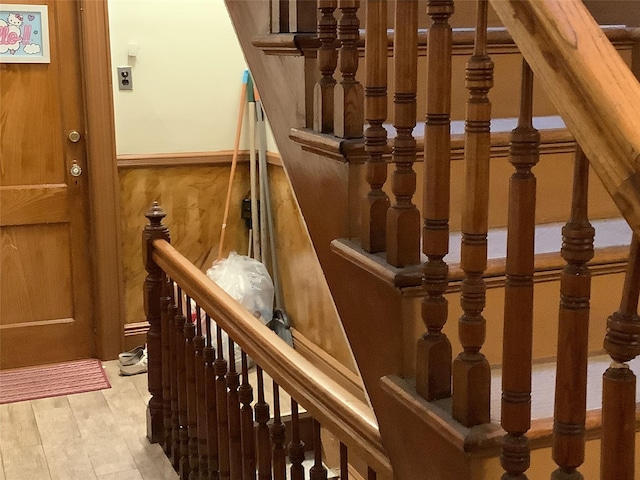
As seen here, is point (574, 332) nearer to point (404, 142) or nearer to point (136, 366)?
point (404, 142)

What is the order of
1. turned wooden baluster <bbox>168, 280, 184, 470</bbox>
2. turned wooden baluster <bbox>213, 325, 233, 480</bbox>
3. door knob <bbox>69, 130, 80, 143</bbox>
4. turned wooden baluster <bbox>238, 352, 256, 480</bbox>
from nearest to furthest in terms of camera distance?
turned wooden baluster <bbox>238, 352, 256, 480</bbox>
turned wooden baluster <bbox>213, 325, 233, 480</bbox>
turned wooden baluster <bbox>168, 280, 184, 470</bbox>
door knob <bbox>69, 130, 80, 143</bbox>

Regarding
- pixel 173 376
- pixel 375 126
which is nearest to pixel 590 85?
pixel 375 126

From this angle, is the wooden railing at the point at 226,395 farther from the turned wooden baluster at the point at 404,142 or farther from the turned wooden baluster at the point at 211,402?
the turned wooden baluster at the point at 404,142

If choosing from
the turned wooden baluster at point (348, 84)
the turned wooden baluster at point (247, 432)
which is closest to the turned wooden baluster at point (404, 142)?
the turned wooden baluster at point (348, 84)

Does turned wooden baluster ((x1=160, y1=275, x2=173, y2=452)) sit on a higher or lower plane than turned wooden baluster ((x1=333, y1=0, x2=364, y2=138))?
lower

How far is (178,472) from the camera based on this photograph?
9.66ft

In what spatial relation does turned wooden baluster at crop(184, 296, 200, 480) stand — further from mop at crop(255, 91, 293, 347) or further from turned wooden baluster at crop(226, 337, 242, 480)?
mop at crop(255, 91, 293, 347)

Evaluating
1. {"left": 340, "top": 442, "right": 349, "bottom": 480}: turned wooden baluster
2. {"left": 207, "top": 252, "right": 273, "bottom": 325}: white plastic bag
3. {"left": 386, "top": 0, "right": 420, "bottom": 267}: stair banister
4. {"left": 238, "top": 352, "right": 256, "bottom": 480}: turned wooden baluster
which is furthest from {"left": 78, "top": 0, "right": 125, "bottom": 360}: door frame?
{"left": 386, "top": 0, "right": 420, "bottom": 267}: stair banister

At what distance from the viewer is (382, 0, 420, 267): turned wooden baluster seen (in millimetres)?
1268

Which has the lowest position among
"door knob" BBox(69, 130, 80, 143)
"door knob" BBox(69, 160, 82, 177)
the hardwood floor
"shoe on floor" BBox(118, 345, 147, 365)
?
the hardwood floor

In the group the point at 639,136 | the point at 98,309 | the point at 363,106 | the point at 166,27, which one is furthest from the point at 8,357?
the point at 639,136

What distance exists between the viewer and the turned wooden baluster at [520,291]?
96 centimetres

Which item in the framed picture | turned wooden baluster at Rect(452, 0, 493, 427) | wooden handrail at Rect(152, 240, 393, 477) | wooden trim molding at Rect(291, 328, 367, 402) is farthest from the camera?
the framed picture

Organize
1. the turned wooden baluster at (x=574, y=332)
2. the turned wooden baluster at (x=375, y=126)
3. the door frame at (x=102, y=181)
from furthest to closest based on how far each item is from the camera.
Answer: the door frame at (x=102, y=181), the turned wooden baluster at (x=375, y=126), the turned wooden baluster at (x=574, y=332)
